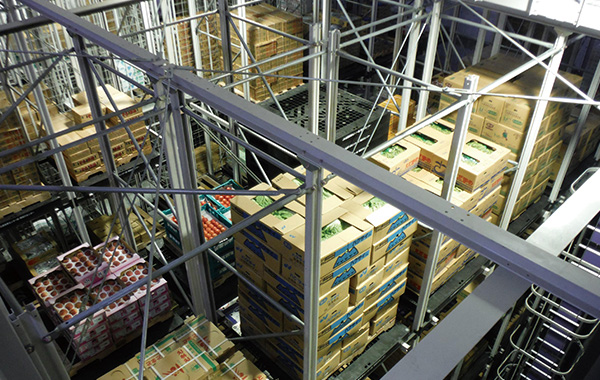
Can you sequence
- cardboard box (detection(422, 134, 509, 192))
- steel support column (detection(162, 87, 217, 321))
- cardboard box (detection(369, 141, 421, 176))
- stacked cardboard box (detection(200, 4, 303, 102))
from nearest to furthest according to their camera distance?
1. steel support column (detection(162, 87, 217, 321))
2. cardboard box (detection(369, 141, 421, 176))
3. cardboard box (detection(422, 134, 509, 192))
4. stacked cardboard box (detection(200, 4, 303, 102))

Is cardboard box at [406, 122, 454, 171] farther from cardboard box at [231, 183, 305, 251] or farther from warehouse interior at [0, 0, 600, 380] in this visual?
cardboard box at [231, 183, 305, 251]

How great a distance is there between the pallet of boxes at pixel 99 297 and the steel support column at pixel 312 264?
160 cm

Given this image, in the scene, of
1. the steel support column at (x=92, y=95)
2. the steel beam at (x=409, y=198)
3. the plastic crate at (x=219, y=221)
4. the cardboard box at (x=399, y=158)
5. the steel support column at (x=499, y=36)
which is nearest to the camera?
the steel beam at (x=409, y=198)

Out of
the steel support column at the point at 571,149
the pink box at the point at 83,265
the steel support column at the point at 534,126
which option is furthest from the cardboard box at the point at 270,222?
the steel support column at the point at 571,149

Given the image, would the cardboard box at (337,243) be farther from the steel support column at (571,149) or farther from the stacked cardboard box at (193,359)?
the steel support column at (571,149)

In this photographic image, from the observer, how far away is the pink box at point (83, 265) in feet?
15.8

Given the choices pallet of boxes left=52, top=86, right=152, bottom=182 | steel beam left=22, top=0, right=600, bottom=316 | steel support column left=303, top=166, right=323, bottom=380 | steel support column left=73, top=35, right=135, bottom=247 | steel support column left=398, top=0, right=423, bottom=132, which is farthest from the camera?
steel support column left=398, top=0, right=423, bottom=132

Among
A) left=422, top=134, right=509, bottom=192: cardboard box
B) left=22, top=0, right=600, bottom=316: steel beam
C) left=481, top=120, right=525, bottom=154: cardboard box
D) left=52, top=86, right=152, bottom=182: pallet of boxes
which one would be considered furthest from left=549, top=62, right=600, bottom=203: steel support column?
left=52, top=86, right=152, bottom=182: pallet of boxes

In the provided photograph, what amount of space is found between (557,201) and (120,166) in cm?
588

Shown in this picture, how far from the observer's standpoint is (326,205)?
14.4 feet

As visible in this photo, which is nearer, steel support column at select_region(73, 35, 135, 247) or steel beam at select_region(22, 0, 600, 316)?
steel beam at select_region(22, 0, 600, 316)

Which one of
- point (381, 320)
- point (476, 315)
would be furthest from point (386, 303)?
point (476, 315)

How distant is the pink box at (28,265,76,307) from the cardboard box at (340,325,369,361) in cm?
269

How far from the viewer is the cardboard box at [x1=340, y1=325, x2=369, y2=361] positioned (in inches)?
192
